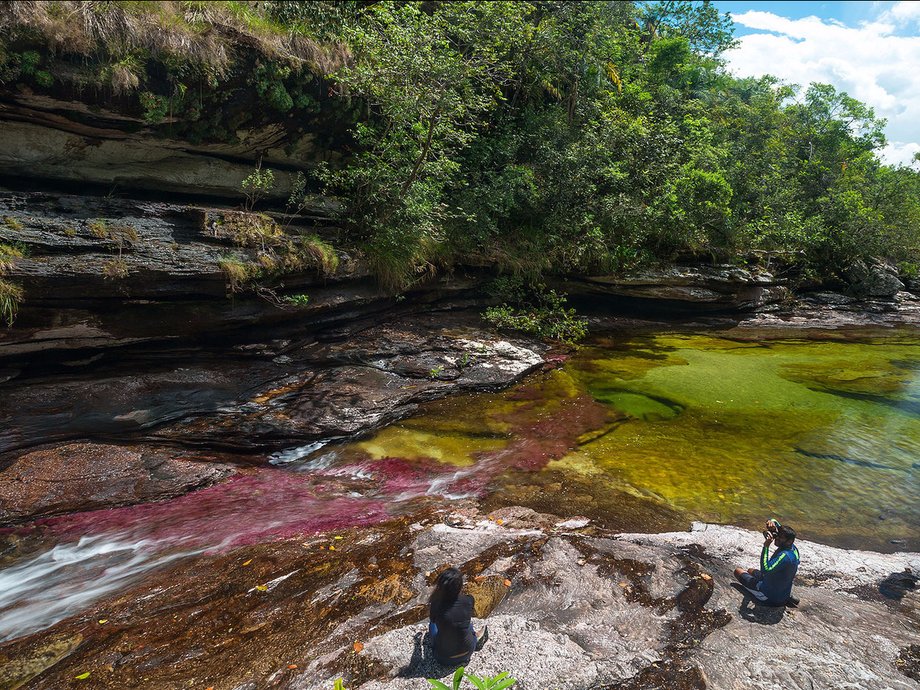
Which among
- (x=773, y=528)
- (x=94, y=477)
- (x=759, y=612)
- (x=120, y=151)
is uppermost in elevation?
(x=120, y=151)

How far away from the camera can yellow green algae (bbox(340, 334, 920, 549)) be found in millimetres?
7125

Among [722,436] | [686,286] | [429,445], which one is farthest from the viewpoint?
[686,286]

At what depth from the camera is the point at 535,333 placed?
602 inches

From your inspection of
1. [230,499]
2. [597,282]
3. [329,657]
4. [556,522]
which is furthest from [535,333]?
[329,657]

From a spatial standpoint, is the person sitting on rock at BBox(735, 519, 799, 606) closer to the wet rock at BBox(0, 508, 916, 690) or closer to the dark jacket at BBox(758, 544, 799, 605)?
the dark jacket at BBox(758, 544, 799, 605)

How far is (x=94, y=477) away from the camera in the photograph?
7188 millimetres

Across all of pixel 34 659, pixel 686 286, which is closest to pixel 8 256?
pixel 34 659

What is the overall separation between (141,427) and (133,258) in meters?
2.97

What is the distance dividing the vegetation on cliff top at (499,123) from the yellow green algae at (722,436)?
4947 mm

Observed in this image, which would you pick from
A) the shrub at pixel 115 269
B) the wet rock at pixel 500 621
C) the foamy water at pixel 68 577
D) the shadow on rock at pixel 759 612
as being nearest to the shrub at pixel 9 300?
the shrub at pixel 115 269

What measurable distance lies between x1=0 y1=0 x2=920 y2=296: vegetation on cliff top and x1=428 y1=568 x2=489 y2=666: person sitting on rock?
30.4ft

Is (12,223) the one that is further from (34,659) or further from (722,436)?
(722,436)

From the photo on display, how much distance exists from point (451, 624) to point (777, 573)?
346cm

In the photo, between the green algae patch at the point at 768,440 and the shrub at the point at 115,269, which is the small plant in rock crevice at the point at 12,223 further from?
the green algae patch at the point at 768,440
